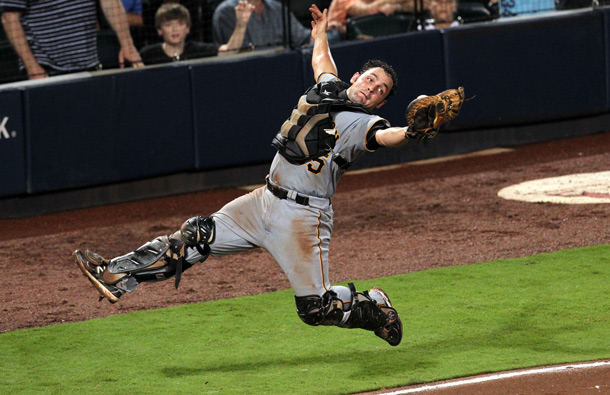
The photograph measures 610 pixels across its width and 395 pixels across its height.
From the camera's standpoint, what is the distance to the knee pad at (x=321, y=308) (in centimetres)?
503

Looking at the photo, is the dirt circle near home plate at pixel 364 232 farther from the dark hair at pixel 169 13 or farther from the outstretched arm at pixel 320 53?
the outstretched arm at pixel 320 53

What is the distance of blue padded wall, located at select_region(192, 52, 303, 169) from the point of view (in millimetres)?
9992

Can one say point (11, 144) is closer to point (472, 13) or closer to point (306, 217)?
point (306, 217)

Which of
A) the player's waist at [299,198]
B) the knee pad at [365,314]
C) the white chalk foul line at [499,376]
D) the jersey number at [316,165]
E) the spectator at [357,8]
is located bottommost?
the white chalk foul line at [499,376]

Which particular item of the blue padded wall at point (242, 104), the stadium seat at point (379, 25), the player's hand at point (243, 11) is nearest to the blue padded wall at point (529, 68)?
the stadium seat at point (379, 25)

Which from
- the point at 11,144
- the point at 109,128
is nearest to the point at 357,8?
the point at 109,128

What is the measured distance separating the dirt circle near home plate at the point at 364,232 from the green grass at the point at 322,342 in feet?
1.13

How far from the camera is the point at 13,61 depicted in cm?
937

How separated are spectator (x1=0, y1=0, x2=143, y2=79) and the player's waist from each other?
4807mm

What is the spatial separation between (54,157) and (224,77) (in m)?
1.87

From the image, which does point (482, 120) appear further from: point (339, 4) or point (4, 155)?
point (4, 155)

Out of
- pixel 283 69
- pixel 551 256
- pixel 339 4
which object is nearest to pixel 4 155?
pixel 283 69

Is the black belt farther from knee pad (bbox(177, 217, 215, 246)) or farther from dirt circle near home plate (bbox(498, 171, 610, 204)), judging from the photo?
dirt circle near home plate (bbox(498, 171, 610, 204))

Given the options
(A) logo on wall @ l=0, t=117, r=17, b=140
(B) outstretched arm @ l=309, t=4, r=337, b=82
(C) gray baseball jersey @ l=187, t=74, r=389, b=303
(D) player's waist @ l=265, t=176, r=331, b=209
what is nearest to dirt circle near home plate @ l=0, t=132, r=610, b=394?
(A) logo on wall @ l=0, t=117, r=17, b=140
